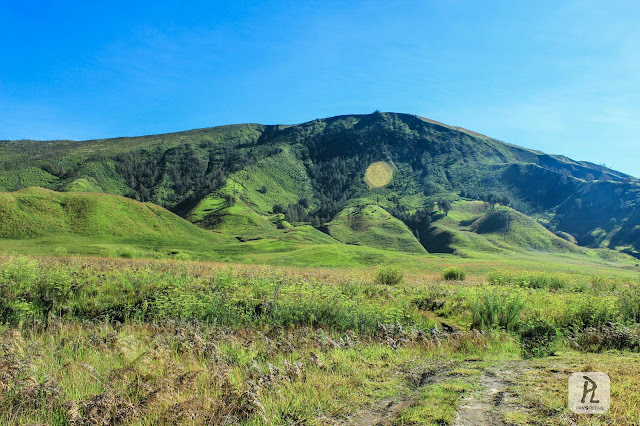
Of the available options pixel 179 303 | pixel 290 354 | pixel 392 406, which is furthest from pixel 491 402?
pixel 179 303

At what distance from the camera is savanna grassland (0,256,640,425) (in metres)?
4.95

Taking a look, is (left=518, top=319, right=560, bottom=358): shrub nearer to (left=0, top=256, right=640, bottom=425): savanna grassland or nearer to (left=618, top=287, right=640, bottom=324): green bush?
(left=0, top=256, right=640, bottom=425): savanna grassland

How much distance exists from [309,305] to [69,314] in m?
6.88

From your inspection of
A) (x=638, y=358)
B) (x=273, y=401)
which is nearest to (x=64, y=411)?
(x=273, y=401)

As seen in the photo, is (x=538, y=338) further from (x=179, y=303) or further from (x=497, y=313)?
(x=179, y=303)

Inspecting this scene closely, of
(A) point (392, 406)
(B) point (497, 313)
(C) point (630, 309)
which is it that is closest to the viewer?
(A) point (392, 406)

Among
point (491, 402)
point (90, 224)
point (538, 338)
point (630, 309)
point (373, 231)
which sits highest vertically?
point (491, 402)

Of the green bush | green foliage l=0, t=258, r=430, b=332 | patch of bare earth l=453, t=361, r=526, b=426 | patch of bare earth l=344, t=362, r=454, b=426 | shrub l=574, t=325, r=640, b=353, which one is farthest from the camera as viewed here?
the green bush

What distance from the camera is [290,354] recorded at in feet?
25.4

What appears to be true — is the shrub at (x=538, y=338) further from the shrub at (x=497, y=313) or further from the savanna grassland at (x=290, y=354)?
the shrub at (x=497, y=313)

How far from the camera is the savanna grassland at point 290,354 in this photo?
4945 millimetres

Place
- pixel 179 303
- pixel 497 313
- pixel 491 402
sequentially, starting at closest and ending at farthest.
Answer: pixel 491 402 < pixel 179 303 < pixel 497 313

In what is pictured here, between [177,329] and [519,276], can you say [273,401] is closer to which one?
[177,329]

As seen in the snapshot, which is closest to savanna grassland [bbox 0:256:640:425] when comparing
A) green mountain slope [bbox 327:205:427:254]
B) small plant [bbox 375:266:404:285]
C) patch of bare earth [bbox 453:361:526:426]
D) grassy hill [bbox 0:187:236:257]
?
patch of bare earth [bbox 453:361:526:426]
